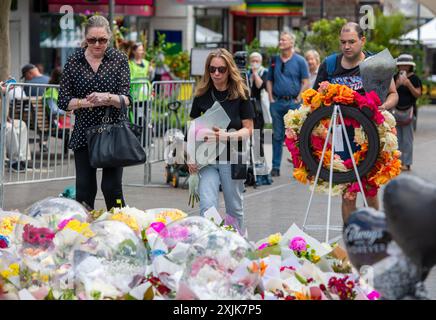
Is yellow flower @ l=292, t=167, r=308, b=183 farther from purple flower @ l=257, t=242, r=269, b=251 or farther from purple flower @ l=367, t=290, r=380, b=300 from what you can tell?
purple flower @ l=367, t=290, r=380, b=300

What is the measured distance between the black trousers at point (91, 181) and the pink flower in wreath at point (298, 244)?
226 centimetres

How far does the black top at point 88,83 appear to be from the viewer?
837 centimetres

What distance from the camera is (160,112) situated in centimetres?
1405

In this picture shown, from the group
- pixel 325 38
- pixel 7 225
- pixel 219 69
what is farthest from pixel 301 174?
pixel 325 38

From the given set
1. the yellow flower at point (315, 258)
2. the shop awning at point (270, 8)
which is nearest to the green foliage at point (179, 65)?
the shop awning at point (270, 8)

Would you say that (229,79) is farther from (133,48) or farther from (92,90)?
(133,48)

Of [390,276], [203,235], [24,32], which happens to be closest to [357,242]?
[390,276]

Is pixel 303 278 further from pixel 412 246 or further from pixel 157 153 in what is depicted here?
pixel 157 153

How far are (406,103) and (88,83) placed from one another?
8.69 m

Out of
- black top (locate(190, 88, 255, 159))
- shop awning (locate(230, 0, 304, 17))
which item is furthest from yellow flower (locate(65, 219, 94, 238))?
shop awning (locate(230, 0, 304, 17))

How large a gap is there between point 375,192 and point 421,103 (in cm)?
1893

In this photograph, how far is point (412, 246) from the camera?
13.4 feet

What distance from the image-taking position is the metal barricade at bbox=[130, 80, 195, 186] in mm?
13422

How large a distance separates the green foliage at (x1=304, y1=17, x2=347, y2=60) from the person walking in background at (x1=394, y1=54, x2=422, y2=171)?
6.72 m
